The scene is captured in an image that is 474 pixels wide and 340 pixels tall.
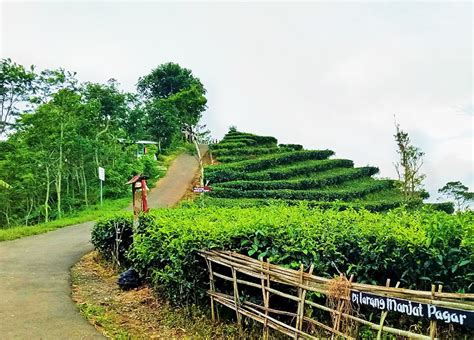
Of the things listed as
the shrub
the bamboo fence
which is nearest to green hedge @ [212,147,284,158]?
the shrub

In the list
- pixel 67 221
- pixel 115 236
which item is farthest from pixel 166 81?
pixel 115 236

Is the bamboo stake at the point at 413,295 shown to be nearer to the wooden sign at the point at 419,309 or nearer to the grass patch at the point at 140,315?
the wooden sign at the point at 419,309

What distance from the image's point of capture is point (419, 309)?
3.70 meters

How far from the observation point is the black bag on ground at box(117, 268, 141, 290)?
9031 mm

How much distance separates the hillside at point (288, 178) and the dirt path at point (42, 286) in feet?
33.6

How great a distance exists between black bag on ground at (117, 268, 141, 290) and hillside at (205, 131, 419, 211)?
13.0 metres

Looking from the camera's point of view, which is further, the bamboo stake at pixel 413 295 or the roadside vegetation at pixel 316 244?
the roadside vegetation at pixel 316 244

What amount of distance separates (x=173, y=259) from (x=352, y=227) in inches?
110

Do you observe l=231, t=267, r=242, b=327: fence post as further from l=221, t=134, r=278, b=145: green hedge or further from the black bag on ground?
l=221, t=134, r=278, b=145: green hedge

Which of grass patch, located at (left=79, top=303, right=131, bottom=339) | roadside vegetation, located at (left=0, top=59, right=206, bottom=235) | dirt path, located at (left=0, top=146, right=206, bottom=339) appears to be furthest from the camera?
roadside vegetation, located at (left=0, top=59, right=206, bottom=235)

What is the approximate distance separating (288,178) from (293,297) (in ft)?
87.5

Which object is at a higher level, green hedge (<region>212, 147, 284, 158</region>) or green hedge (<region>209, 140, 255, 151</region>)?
green hedge (<region>209, 140, 255, 151</region>)

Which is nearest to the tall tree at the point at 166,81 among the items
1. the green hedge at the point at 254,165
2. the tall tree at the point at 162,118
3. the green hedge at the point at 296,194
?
the tall tree at the point at 162,118

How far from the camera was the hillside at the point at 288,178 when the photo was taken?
26.8 m
